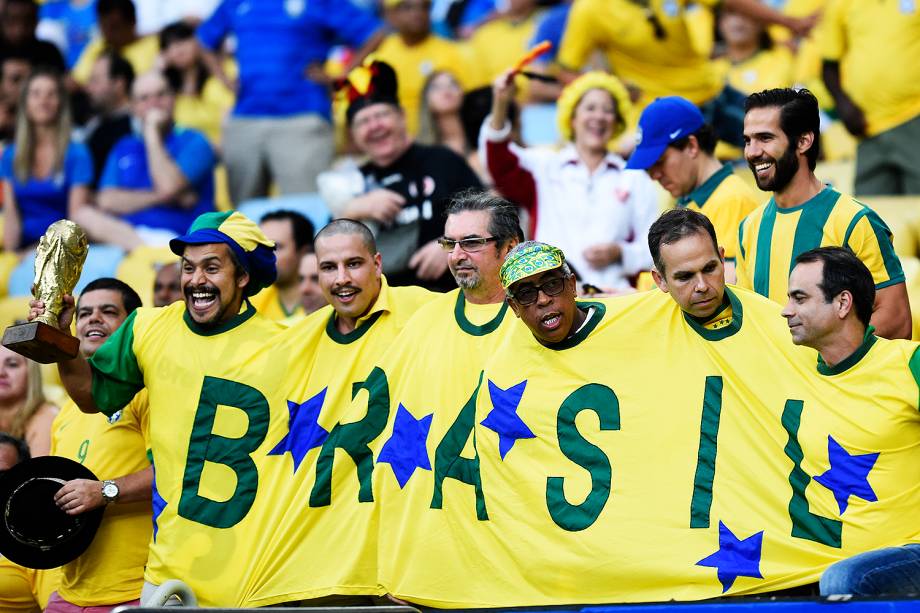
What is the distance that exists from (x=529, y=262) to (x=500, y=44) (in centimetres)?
618

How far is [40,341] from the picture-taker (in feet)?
17.5

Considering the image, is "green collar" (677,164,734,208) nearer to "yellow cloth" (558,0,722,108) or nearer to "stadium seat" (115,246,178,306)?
"yellow cloth" (558,0,722,108)

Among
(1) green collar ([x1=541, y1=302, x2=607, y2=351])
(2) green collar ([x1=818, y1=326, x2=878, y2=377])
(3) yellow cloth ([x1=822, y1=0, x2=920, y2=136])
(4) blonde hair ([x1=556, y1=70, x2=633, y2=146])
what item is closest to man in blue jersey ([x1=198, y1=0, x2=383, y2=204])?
(4) blonde hair ([x1=556, y1=70, x2=633, y2=146])

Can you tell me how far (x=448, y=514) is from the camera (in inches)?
212

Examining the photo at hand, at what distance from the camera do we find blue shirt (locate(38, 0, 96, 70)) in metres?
13.9

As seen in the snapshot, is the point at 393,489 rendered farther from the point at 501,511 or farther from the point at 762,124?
the point at 762,124

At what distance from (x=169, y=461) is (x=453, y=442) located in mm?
1190

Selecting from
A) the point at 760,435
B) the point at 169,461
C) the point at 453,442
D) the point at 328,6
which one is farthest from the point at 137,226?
the point at 760,435

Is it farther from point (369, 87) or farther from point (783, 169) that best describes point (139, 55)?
point (783, 169)

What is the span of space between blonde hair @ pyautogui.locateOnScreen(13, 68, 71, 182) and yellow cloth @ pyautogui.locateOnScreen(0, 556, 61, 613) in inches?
168

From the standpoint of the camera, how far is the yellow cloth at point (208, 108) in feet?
38.2

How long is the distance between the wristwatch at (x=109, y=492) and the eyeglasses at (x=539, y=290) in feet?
6.30

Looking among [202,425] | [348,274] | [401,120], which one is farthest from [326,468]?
[401,120]

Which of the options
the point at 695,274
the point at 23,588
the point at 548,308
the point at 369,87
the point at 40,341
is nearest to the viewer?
the point at 695,274
